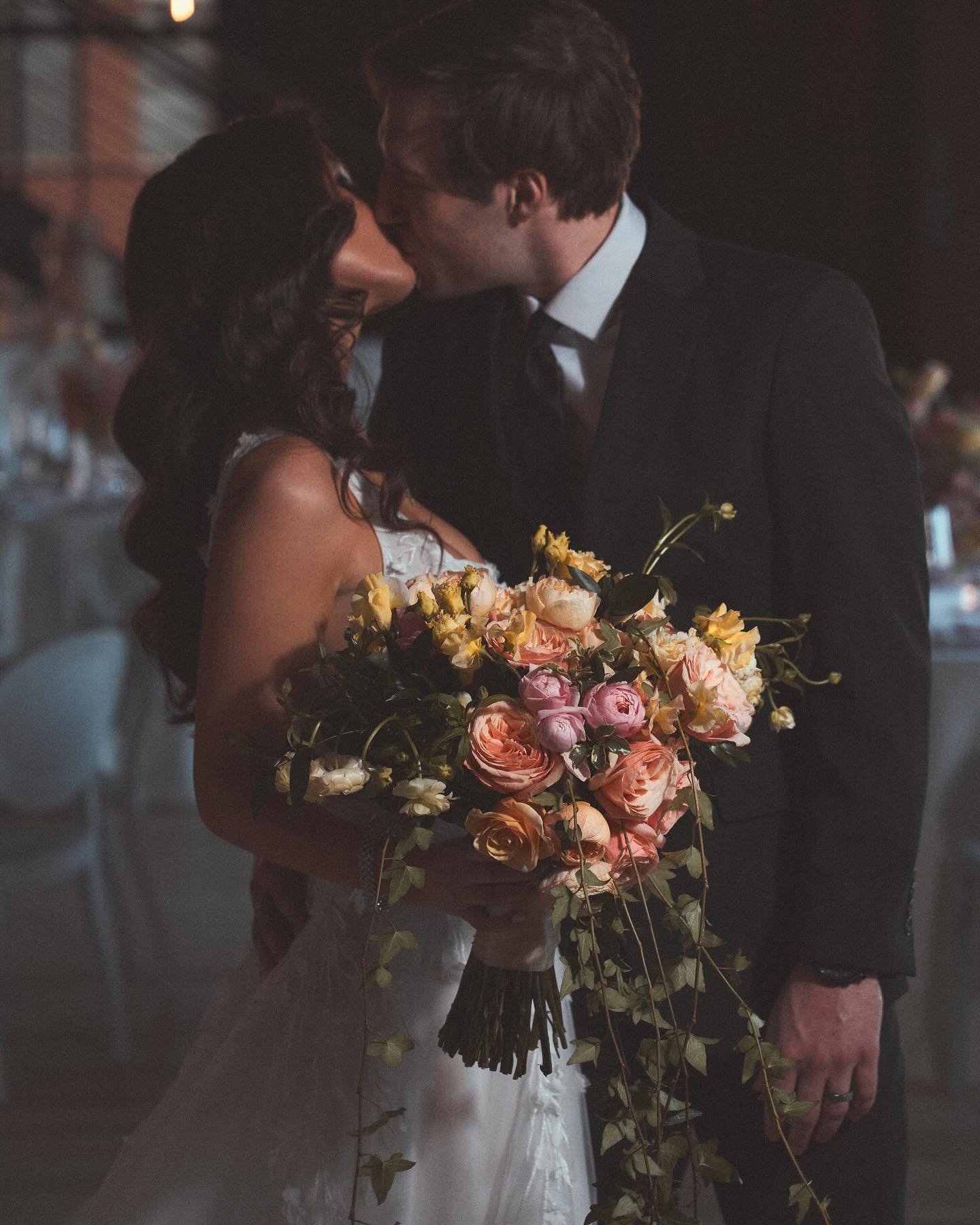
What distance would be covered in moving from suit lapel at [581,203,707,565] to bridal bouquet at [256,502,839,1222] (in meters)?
0.28

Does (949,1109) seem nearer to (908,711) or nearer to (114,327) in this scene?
(908,711)

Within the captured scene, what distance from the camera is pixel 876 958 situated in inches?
57.4

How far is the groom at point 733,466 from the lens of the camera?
1470 mm

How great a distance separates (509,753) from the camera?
1.15 meters

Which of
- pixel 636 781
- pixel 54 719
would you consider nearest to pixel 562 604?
pixel 636 781

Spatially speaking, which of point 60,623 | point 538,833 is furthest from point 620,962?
point 60,623

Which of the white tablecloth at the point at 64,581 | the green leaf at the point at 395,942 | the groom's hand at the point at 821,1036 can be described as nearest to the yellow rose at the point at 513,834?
the green leaf at the point at 395,942

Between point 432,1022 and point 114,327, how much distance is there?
8.44 meters

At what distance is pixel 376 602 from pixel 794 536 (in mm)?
487

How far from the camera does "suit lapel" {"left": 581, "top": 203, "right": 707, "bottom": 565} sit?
1573mm

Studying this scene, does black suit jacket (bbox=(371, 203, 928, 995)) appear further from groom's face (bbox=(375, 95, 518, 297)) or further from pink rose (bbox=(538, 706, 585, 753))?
pink rose (bbox=(538, 706, 585, 753))

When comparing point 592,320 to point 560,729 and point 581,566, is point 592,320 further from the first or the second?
point 560,729

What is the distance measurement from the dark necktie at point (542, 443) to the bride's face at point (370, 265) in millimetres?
165

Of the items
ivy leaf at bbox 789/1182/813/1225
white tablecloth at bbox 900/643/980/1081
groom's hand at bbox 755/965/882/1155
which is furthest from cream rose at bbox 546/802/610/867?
white tablecloth at bbox 900/643/980/1081
